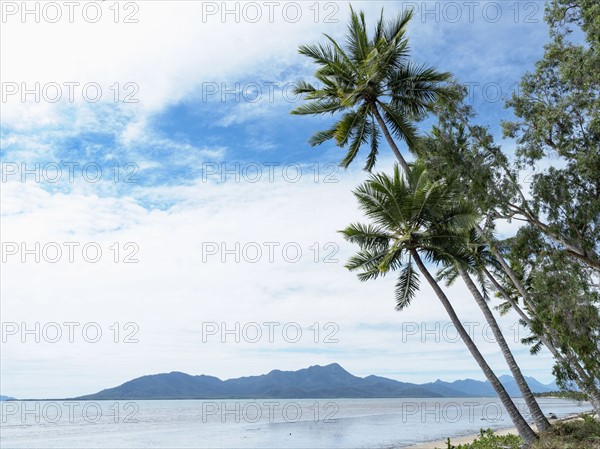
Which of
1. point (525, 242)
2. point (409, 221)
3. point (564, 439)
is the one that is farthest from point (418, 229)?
point (564, 439)

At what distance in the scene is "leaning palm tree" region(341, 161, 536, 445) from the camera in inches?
630

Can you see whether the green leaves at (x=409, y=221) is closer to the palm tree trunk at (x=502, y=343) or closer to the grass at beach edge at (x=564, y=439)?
the palm tree trunk at (x=502, y=343)

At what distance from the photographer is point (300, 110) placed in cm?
1798

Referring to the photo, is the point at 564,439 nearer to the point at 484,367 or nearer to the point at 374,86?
the point at 484,367

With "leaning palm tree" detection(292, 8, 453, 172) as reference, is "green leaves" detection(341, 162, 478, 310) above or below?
below

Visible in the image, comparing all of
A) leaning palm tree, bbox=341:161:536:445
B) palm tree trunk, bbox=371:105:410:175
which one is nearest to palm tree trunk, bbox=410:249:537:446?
leaning palm tree, bbox=341:161:536:445

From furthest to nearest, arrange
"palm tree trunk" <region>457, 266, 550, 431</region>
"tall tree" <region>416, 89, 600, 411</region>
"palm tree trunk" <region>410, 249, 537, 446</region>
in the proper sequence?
"palm tree trunk" <region>457, 266, 550, 431</region> → "palm tree trunk" <region>410, 249, 537, 446</region> → "tall tree" <region>416, 89, 600, 411</region>

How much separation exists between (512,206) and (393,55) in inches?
279

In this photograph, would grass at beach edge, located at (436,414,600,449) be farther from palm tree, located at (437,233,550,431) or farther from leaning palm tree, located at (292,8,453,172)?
leaning palm tree, located at (292,8,453,172)

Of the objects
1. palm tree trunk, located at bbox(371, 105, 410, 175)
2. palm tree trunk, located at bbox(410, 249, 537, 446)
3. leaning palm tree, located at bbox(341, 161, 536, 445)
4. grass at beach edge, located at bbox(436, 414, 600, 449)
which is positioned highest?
palm tree trunk, located at bbox(371, 105, 410, 175)

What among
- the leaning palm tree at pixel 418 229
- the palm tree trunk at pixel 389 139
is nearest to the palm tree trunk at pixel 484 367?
the leaning palm tree at pixel 418 229

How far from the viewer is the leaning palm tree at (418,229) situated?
1600 centimetres

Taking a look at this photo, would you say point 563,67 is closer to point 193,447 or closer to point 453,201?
point 453,201

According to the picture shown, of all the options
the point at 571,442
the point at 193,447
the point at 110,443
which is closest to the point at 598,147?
the point at 571,442
